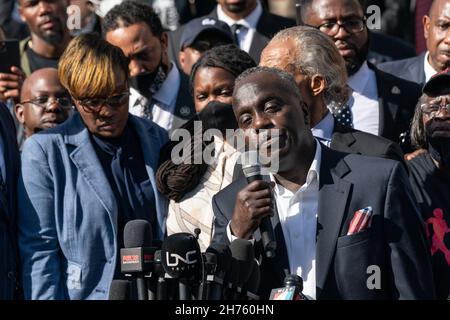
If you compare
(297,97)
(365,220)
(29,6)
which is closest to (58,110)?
(29,6)

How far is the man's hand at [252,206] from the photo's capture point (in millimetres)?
5266

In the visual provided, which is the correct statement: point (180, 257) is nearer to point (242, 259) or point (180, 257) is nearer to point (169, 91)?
point (242, 259)

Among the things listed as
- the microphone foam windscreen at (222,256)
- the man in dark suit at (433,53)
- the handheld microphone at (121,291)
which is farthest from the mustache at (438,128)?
the handheld microphone at (121,291)

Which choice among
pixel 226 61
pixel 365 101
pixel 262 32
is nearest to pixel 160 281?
pixel 226 61

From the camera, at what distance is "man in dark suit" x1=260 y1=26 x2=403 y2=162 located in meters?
6.13

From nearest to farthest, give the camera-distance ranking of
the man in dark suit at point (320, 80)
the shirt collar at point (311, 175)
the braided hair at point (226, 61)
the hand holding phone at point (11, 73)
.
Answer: the shirt collar at point (311, 175) → the man in dark suit at point (320, 80) → the braided hair at point (226, 61) → the hand holding phone at point (11, 73)

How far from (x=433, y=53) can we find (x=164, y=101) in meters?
1.65

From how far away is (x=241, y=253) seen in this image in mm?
4973

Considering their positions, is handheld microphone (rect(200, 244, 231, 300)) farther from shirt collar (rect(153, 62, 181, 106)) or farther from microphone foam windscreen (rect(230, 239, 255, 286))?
shirt collar (rect(153, 62, 181, 106))

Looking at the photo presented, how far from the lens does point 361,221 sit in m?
5.28

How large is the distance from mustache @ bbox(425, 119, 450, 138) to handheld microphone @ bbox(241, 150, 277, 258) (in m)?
1.26

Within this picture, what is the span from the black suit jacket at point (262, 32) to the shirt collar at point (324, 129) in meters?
2.23

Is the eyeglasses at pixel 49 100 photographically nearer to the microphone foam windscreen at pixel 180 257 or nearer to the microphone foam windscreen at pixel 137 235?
the microphone foam windscreen at pixel 137 235

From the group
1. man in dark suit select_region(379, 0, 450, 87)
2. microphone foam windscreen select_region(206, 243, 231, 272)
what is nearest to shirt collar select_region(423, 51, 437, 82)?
man in dark suit select_region(379, 0, 450, 87)
